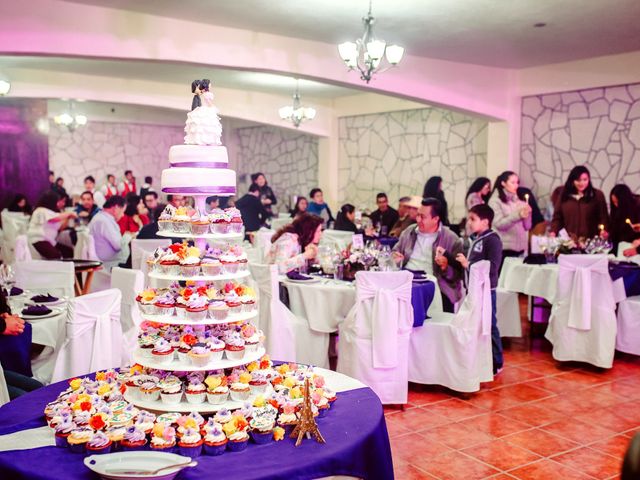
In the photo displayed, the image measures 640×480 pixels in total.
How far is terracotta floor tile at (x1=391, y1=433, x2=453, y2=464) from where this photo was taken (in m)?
4.14

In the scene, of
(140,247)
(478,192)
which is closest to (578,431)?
(140,247)

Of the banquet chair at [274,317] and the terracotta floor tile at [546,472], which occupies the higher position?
the banquet chair at [274,317]

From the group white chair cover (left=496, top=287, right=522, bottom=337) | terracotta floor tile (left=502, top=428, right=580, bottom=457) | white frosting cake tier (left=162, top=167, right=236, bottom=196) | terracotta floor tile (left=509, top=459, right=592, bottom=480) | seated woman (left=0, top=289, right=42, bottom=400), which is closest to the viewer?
white frosting cake tier (left=162, top=167, right=236, bottom=196)

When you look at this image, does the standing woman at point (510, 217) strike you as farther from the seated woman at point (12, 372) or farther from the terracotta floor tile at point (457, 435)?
the seated woman at point (12, 372)

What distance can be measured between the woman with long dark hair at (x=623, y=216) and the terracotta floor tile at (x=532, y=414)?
2.95 metres

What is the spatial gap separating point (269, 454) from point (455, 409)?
9.38 ft

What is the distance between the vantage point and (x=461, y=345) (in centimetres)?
523

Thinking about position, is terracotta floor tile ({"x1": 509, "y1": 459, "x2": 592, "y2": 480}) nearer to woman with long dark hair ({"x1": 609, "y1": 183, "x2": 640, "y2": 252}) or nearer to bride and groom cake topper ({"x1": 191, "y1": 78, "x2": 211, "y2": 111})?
bride and groom cake topper ({"x1": 191, "y1": 78, "x2": 211, "y2": 111})

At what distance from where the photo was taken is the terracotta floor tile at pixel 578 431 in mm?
4441

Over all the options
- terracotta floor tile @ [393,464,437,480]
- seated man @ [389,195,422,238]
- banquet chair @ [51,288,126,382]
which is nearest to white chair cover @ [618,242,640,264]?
seated man @ [389,195,422,238]

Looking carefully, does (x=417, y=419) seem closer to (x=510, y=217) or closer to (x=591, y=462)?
(x=591, y=462)

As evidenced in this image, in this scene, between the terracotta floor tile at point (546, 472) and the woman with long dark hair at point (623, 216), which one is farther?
the woman with long dark hair at point (623, 216)

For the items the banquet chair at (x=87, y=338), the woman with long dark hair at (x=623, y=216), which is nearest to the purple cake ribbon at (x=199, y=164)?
the banquet chair at (x=87, y=338)

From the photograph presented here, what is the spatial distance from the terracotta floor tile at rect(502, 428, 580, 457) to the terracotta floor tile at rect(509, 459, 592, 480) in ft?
0.56
